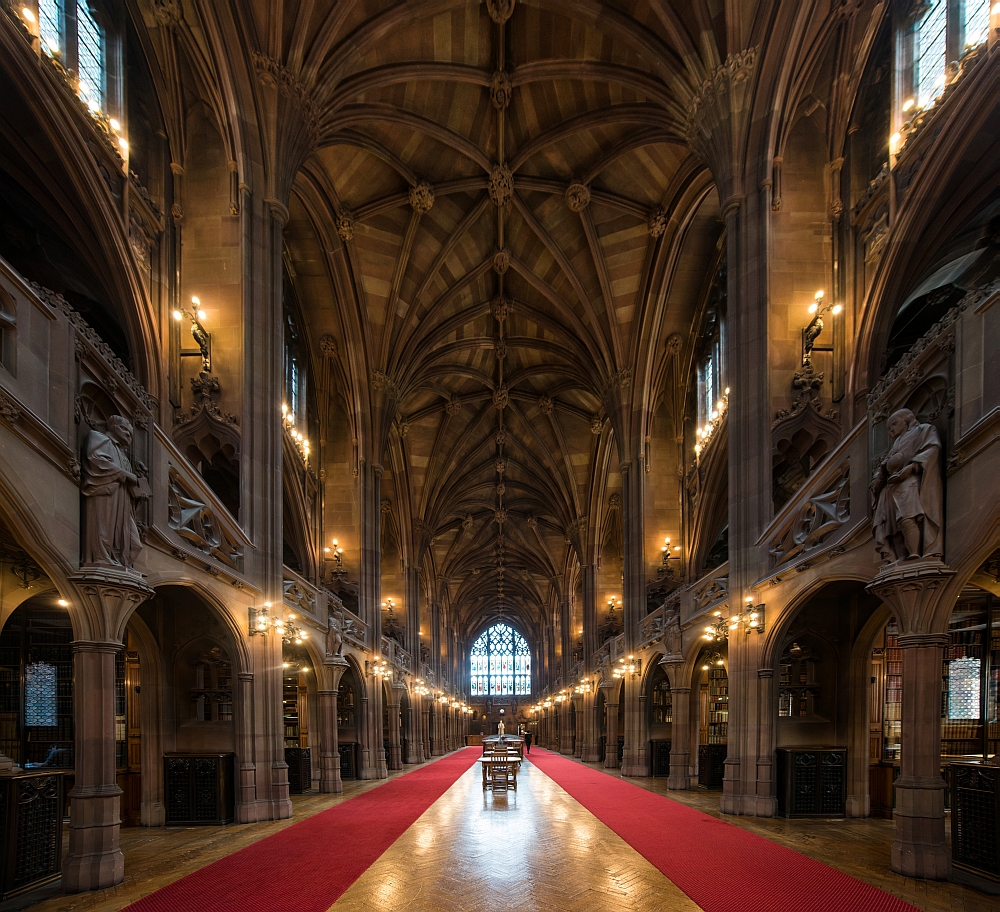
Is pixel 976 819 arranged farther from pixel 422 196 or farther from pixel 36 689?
pixel 422 196

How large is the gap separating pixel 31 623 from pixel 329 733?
8298mm

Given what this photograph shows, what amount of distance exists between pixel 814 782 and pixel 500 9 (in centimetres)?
1864

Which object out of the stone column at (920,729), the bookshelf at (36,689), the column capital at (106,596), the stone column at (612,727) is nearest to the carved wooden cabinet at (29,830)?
the column capital at (106,596)

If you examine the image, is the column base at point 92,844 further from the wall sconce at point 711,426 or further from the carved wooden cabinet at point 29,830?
the wall sconce at point 711,426

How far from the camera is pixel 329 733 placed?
65.4 feet

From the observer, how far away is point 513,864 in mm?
9711

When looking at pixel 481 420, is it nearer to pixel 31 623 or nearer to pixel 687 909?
pixel 31 623

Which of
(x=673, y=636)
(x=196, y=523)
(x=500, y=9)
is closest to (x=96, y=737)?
(x=196, y=523)

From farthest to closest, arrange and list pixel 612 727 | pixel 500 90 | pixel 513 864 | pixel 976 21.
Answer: pixel 612 727 → pixel 500 90 → pixel 976 21 → pixel 513 864

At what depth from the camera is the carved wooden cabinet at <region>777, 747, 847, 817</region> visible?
13.4 meters

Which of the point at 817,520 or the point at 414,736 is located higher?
the point at 817,520

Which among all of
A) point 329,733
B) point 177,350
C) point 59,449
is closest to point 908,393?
point 59,449

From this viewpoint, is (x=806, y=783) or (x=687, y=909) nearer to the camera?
(x=687, y=909)

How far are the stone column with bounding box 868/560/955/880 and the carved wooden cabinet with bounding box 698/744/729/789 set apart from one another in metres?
10.9
